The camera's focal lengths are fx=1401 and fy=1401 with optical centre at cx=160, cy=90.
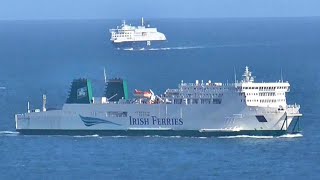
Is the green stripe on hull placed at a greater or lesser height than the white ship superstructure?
lesser

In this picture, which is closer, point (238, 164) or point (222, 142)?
point (238, 164)

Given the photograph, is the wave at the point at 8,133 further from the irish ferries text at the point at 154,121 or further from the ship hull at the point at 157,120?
the irish ferries text at the point at 154,121

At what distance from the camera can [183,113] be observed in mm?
89312

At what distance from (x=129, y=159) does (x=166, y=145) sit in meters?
5.58

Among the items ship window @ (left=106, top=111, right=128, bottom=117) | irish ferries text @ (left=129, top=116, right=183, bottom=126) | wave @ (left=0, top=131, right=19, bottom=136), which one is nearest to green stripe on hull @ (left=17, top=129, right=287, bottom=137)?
wave @ (left=0, top=131, right=19, bottom=136)

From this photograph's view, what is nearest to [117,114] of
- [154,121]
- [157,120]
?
[154,121]

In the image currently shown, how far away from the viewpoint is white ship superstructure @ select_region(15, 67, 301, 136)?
290ft

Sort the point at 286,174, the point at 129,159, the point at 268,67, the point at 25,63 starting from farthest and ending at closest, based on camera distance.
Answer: the point at 25,63 < the point at 268,67 < the point at 129,159 < the point at 286,174

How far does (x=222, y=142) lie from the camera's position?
86000 millimetres

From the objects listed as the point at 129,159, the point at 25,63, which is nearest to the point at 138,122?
the point at 129,159

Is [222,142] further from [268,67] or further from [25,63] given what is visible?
[25,63]

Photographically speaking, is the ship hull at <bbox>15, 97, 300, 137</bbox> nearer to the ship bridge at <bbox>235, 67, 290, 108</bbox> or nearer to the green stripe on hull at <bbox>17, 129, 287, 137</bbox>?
the green stripe on hull at <bbox>17, 129, 287, 137</bbox>

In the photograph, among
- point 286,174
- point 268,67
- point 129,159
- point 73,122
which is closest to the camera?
point 286,174

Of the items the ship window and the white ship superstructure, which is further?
the ship window
